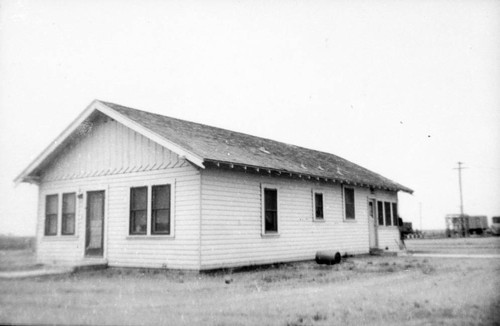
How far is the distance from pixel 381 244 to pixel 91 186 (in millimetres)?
15248

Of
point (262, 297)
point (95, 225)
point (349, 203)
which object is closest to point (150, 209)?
point (95, 225)

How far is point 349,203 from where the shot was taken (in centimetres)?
2281

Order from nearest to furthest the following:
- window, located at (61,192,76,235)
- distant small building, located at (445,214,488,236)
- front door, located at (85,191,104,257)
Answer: front door, located at (85,191,104,257) < window, located at (61,192,76,235) < distant small building, located at (445,214,488,236)

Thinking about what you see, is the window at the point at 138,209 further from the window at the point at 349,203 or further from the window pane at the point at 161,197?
the window at the point at 349,203

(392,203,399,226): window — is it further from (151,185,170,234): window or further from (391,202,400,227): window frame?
(151,185,170,234): window

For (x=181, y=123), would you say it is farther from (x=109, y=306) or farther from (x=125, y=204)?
(x=109, y=306)

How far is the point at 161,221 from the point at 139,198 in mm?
1275

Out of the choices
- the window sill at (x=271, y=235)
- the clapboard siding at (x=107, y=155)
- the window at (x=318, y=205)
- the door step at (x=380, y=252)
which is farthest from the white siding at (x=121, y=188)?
the door step at (x=380, y=252)

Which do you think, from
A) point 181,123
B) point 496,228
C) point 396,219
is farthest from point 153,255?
point 496,228

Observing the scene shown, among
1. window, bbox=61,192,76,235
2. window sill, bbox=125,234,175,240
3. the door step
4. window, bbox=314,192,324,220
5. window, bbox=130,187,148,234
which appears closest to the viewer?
window sill, bbox=125,234,175,240

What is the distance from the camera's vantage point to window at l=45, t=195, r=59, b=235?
18953 millimetres

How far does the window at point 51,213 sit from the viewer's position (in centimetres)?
1895

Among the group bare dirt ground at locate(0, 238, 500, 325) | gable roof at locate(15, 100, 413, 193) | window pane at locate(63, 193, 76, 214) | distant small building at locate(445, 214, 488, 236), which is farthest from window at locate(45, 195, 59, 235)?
distant small building at locate(445, 214, 488, 236)

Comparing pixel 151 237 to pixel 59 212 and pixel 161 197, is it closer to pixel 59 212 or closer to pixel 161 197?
pixel 161 197
